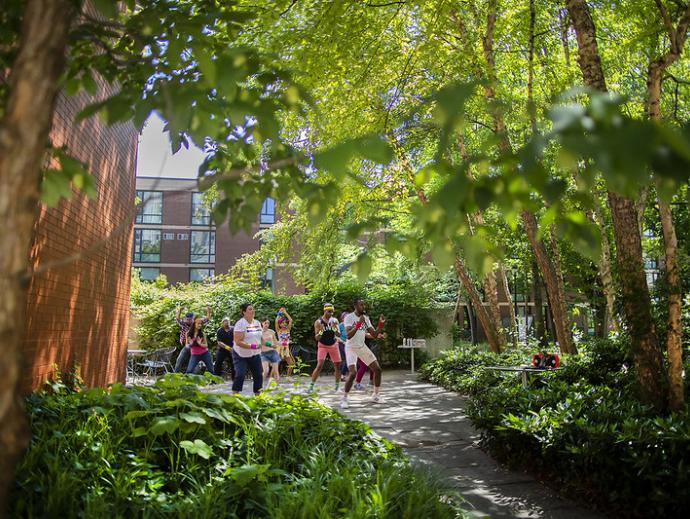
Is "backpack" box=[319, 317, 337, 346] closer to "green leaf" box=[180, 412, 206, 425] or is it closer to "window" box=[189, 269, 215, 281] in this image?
"green leaf" box=[180, 412, 206, 425]

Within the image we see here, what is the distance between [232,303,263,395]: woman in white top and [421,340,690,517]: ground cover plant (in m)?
3.86

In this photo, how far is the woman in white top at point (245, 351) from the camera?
9.82 metres

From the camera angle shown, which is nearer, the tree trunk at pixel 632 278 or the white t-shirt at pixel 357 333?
the tree trunk at pixel 632 278

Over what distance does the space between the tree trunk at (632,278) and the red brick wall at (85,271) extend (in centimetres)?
538

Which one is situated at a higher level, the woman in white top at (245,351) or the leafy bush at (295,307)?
the leafy bush at (295,307)

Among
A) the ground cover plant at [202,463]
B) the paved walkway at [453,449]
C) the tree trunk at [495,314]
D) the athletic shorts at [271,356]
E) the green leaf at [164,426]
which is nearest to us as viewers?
the ground cover plant at [202,463]

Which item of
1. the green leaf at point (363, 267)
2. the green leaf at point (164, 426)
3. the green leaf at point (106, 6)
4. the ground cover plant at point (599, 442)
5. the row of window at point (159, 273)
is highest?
the row of window at point (159, 273)

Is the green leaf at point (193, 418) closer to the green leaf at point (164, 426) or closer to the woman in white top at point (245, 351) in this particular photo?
the green leaf at point (164, 426)

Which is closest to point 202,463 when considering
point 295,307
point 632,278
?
point 632,278

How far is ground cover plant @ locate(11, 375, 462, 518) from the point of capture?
3646mm

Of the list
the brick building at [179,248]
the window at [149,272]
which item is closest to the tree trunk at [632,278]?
the brick building at [179,248]

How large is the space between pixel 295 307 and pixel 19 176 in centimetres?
1968

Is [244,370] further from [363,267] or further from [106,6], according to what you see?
[106,6]

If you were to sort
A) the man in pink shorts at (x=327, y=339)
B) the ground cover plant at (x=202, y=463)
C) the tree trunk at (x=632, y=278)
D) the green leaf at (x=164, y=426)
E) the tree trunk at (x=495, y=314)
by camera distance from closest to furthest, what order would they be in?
the ground cover plant at (x=202, y=463) → the green leaf at (x=164, y=426) → the tree trunk at (x=632, y=278) → the man in pink shorts at (x=327, y=339) → the tree trunk at (x=495, y=314)
